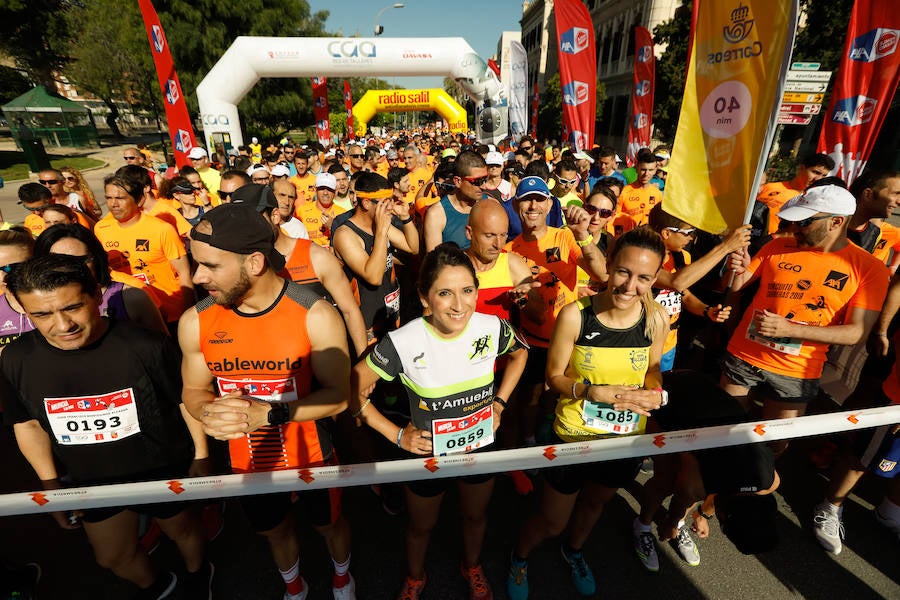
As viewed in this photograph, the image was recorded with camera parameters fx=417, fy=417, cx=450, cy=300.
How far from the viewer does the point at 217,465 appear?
362cm

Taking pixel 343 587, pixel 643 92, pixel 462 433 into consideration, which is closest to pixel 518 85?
pixel 643 92

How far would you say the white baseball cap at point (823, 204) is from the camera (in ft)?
8.77

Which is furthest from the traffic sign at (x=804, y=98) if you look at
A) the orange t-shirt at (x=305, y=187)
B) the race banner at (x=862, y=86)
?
the orange t-shirt at (x=305, y=187)

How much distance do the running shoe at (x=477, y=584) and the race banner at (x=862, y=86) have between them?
565 cm

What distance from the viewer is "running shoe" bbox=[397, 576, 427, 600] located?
2645mm

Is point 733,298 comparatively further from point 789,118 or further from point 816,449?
point 789,118

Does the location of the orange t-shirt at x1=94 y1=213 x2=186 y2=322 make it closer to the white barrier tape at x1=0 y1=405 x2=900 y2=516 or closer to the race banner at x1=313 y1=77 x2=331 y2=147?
the white barrier tape at x1=0 y1=405 x2=900 y2=516

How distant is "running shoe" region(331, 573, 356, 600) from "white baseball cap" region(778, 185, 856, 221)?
3.73 m

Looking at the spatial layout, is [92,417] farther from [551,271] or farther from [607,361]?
[551,271]

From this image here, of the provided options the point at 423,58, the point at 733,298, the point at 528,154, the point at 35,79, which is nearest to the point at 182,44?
the point at 423,58

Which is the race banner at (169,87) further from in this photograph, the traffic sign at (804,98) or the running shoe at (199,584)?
the traffic sign at (804,98)

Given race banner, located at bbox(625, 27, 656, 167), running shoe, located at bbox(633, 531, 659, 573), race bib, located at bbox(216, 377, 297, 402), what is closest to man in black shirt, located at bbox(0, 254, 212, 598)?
race bib, located at bbox(216, 377, 297, 402)

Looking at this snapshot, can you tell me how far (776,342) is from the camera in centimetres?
298

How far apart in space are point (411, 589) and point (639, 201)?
5603 mm
